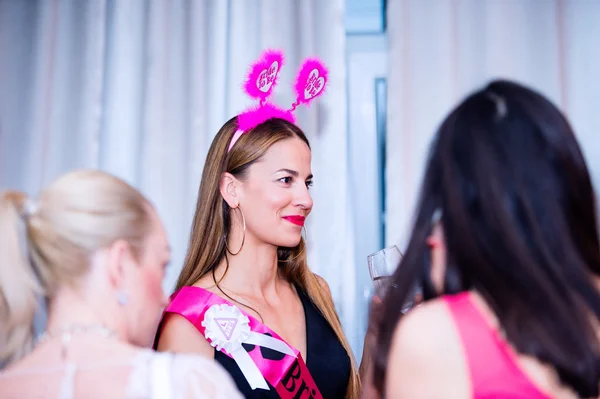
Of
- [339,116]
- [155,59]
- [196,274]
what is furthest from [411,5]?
[196,274]

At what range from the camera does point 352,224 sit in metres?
2.21

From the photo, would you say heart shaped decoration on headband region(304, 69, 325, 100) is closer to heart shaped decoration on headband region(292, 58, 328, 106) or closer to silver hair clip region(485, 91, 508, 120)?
heart shaped decoration on headband region(292, 58, 328, 106)

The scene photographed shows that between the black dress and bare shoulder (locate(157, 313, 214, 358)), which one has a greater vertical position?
bare shoulder (locate(157, 313, 214, 358))

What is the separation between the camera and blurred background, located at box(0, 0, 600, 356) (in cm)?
218

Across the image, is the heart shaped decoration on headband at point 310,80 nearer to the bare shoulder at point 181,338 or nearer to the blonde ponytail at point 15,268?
the bare shoulder at point 181,338

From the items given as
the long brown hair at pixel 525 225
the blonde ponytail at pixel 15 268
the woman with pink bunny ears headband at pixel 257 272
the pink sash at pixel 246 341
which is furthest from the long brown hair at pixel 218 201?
the long brown hair at pixel 525 225

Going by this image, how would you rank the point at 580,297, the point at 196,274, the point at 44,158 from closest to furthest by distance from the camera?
the point at 580,297 → the point at 196,274 → the point at 44,158

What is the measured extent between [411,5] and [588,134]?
2.61 ft

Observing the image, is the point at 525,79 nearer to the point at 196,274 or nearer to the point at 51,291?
the point at 196,274

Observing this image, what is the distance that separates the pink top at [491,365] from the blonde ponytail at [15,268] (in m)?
0.66

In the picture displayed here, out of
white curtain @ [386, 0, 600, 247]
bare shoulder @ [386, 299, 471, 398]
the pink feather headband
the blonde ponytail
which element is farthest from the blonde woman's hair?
white curtain @ [386, 0, 600, 247]

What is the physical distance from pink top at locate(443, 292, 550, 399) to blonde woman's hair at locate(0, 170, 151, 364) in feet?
1.78

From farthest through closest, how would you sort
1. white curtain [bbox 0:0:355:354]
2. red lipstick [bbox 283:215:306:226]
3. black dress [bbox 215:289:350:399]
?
white curtain [bbox 0:0:355:354]
red lipstick [bbox 283:215:306:226]
black dress [bbox 215:289:350:399]

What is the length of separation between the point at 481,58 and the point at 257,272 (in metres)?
1.18
